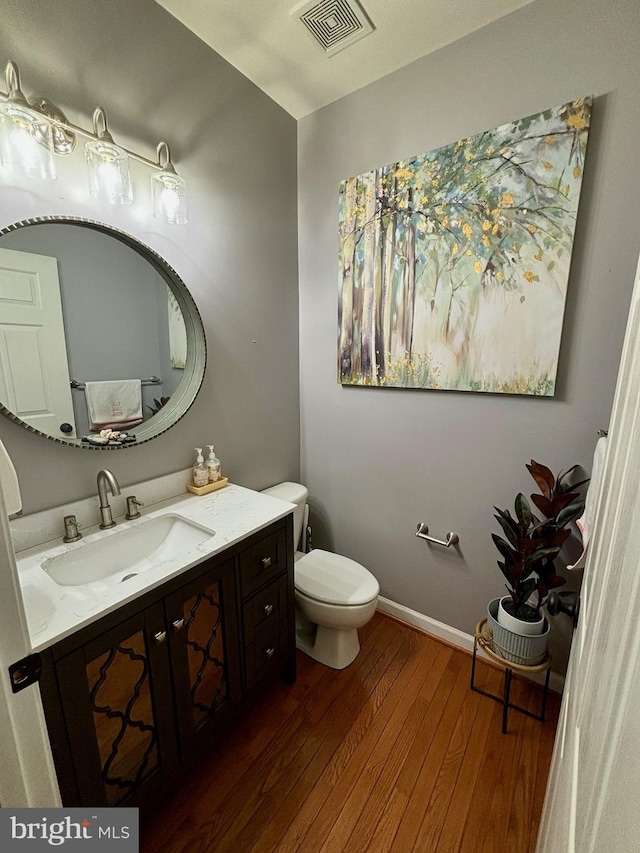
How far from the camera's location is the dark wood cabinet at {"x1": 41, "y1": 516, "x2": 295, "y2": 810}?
0.84 meters

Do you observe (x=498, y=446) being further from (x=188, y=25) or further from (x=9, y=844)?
(x=188, y=25)

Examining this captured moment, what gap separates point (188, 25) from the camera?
1348mm

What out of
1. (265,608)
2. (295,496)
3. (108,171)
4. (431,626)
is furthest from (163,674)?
(108,171)

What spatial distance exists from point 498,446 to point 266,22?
6.31 feet

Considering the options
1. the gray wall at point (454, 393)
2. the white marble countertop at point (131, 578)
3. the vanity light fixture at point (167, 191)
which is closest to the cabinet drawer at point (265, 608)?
the white marble countertop at point (131, 578)

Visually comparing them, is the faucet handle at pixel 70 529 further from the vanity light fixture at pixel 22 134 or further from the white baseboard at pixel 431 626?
the white baseboard at pixel 431 626

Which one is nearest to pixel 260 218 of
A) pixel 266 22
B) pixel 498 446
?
pixel 266 22

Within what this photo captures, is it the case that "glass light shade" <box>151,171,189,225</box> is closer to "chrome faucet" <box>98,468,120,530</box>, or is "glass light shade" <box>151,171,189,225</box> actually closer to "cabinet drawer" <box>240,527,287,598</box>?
"chrome faucet" <box>98,468,120,530</box>

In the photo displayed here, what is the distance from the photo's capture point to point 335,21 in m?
1.31

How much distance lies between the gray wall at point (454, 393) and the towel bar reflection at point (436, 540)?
30mm

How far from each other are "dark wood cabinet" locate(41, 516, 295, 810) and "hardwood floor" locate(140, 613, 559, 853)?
7.0 inches

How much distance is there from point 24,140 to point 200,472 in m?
1.20

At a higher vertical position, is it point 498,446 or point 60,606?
point 498,446

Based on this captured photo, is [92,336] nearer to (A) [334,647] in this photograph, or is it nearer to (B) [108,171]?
(B) [108,171]
